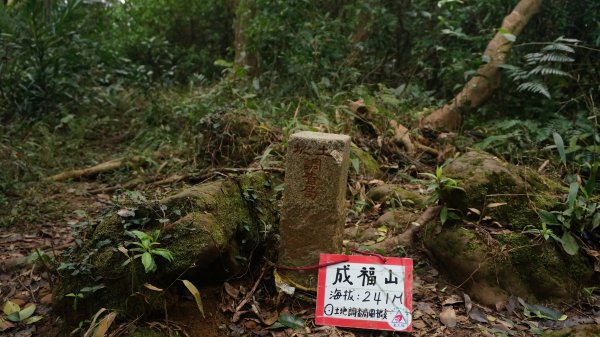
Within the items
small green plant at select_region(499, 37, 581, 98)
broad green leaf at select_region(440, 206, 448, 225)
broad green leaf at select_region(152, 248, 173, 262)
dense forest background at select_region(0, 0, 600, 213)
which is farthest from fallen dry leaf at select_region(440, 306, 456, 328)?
small green plant at select_region(499, 37, 581, 98)

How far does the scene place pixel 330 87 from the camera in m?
5.72

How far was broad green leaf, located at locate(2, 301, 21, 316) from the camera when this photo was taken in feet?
8.65

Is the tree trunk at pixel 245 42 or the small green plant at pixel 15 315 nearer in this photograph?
the small green plant at pixel 15 315

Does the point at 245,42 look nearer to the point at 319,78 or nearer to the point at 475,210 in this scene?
the point at 319,78

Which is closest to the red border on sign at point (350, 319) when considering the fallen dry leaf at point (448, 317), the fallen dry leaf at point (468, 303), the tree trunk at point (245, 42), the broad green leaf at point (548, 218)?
the fallen dry leaf at point (448, 317)

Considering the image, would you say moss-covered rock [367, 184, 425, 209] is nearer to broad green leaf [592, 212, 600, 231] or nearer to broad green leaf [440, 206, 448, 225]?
broad green leaf [440, 206, 448, 225]

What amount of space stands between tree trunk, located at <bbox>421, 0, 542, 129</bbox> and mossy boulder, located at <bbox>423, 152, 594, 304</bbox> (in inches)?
97.0

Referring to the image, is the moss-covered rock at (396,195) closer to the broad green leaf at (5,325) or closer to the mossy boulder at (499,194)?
the mossy boulder at (499,194)

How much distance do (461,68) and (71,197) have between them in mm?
4480

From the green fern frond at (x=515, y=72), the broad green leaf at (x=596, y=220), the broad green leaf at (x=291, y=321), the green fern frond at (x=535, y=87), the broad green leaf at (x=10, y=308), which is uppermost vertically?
the green fern frond at (x=515, y=72)

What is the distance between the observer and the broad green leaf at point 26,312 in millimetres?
2598

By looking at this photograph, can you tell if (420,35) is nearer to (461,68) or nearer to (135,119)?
(461,68)

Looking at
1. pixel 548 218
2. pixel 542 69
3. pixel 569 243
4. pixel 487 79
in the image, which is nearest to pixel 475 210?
pixel 548 218

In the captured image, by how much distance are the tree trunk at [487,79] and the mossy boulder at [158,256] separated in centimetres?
332
